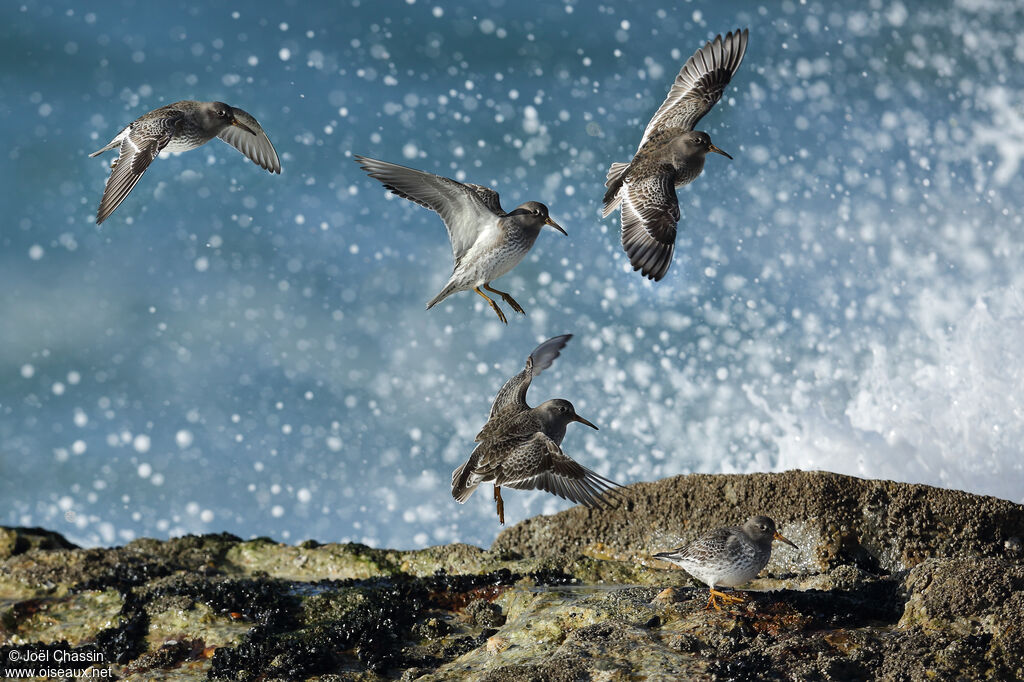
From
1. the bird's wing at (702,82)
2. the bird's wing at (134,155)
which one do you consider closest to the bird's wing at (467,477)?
the bird's wing at (134,155)

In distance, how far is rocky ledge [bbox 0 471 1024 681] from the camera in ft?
29.9

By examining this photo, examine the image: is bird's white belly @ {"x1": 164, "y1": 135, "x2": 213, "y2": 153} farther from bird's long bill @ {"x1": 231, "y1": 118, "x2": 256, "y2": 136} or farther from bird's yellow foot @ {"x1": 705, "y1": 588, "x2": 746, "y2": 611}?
bird's yellow foot @ {"x1": 705, "y1": 588, "x2": 746, "y2": 611}

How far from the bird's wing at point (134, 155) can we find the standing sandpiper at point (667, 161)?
19.2 feet

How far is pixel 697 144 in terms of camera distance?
1298cm

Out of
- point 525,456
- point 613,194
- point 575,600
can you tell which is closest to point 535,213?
point 613,194

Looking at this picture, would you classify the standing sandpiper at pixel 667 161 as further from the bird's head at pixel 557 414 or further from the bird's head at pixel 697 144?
the bird's head at pixel 557 414

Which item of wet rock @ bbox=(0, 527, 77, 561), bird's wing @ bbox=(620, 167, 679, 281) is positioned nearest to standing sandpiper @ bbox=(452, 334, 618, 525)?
bird's wing @ bbox=(620, 167, 679, 281)

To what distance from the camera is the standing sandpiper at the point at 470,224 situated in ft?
32.4

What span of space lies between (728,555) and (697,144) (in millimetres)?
5976

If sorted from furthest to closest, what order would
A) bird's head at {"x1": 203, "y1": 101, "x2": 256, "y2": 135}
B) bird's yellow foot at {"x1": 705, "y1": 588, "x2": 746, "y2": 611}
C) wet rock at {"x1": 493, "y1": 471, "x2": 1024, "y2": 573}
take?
wet rock at {"x1": 493, "y1": 471, "x2": 1024, "y2": 573}, bird's head at {"x1": 203, "y1": 101, "x2": 256, "y2": 135}, bird's yellow foot at {"x1": 705, "y1": 588, "x2": 746, "y2": 611}

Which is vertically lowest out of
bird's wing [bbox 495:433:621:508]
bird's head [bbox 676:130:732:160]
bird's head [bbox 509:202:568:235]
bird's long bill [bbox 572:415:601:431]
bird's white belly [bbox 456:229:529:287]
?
bird's wing [bbox 495:433:621:508]

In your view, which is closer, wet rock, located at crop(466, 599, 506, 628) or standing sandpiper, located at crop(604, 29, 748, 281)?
standing sandpiper, located at crop(604, 29, 748, 281)

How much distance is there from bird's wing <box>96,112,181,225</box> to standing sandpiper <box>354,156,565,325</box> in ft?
10.5

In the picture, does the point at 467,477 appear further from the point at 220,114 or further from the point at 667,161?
the point at 220,114
